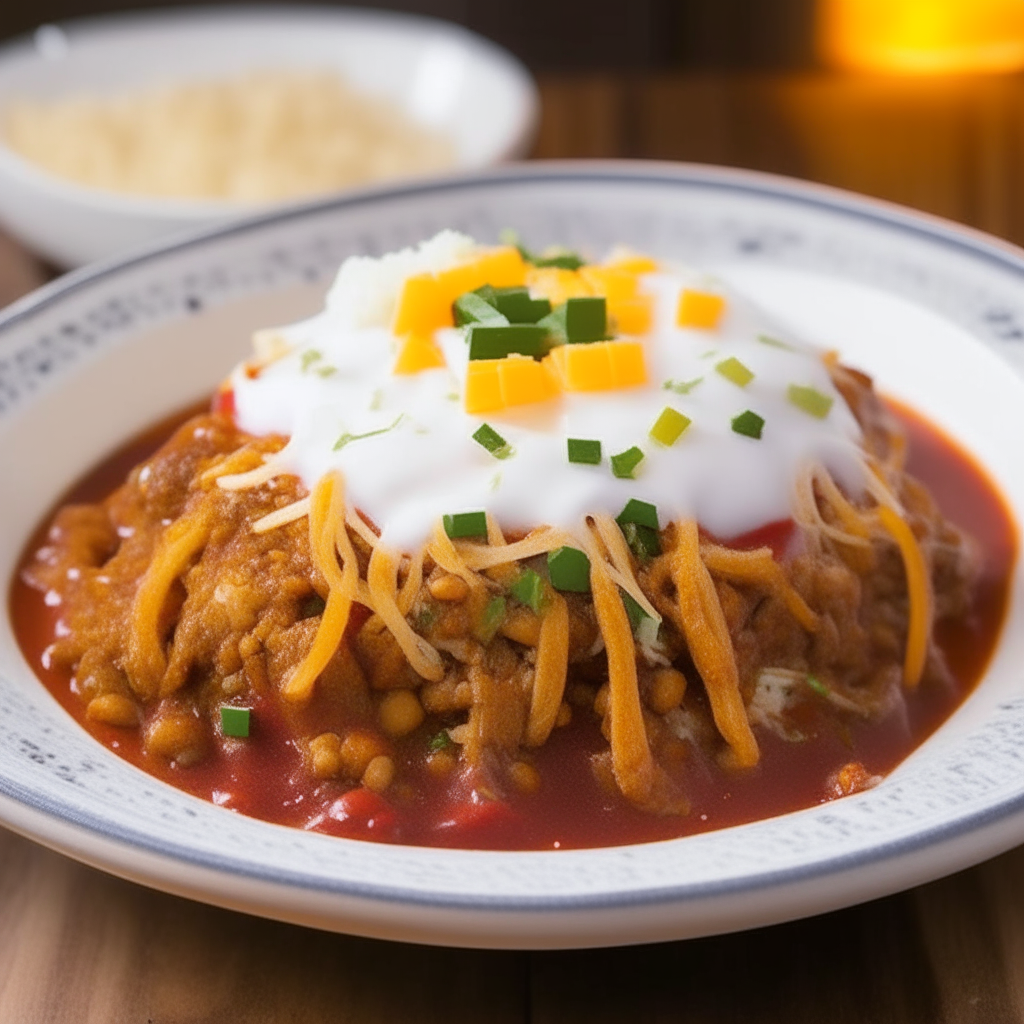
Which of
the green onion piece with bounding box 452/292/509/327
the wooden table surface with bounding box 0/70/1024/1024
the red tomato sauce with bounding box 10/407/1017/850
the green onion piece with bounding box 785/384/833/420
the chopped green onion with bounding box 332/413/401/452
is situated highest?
the green onion piece with bounding box 452/292/509/327

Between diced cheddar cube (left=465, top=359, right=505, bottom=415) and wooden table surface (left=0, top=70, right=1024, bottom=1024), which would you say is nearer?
wooden table surface (left=0, top=70, right=1024, bottom=1024)

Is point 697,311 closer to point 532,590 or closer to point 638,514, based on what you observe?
point 638,514

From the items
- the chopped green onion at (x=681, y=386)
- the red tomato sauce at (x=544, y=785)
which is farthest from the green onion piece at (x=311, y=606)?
the chopped green onion at (x=681, y=386)

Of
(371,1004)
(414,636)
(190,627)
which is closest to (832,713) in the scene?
(414,636)

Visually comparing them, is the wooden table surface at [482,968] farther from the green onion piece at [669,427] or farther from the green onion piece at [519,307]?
the green onion piece at [519,307]

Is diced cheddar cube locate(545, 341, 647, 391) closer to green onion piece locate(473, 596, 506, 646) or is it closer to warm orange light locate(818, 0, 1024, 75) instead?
green onion piece locate(473, 596, 506, 646)

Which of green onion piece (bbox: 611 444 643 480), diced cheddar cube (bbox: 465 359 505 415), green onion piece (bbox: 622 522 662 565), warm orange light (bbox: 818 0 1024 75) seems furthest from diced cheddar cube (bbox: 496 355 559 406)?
warm orange light (bbox: 818 0 1024 75)
